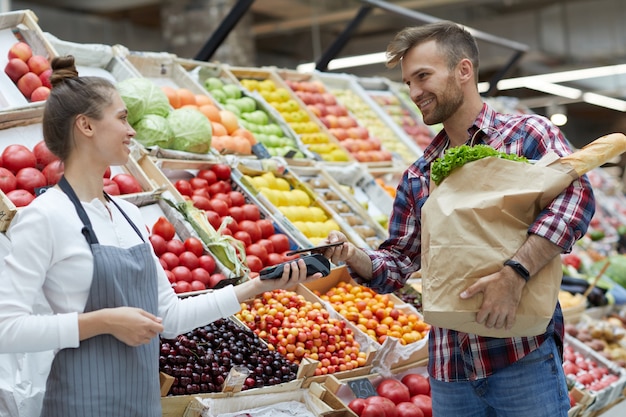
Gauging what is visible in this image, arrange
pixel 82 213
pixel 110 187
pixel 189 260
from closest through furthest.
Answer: pixel 82 213, pixel 189 260, pixel 110 187

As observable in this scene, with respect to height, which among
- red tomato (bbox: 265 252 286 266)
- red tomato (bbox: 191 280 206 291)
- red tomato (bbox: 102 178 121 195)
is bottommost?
red tomato (bbox: 265 252 286 266)

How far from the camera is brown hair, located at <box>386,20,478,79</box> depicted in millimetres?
2383

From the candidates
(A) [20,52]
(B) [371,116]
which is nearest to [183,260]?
(A) [20,52]

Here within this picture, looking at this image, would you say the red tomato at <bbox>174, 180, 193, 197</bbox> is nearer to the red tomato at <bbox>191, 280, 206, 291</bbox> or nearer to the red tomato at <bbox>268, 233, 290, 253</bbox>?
the red tomato at <bbox>268, 233, 290, 253</bbox>

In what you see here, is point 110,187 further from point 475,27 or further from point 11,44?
point 475,27

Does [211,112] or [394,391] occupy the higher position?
[211,112]

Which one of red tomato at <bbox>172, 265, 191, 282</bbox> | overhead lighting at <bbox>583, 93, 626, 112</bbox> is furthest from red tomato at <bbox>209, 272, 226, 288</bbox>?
overhead lighting at <bbox>583, 93, 626, 112</bbox>

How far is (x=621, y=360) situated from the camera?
4.89m

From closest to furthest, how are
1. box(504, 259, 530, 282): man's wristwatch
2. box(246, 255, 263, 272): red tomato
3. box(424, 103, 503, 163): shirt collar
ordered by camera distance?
box(504, 259, 530, 282): man's wristwatch, box(424, 103, 503, 163): shirt collar, box(246, 255, 263, 272): red tomato

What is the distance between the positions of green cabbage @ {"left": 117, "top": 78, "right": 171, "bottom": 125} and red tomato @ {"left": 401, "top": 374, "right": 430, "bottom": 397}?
2031 mm

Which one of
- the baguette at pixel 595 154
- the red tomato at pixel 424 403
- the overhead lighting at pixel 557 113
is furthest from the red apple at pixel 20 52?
the overhead lighting at pixel 557 113

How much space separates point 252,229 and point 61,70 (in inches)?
77.9

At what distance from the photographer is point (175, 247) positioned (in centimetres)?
341

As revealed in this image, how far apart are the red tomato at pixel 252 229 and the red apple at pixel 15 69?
52.7 inches
